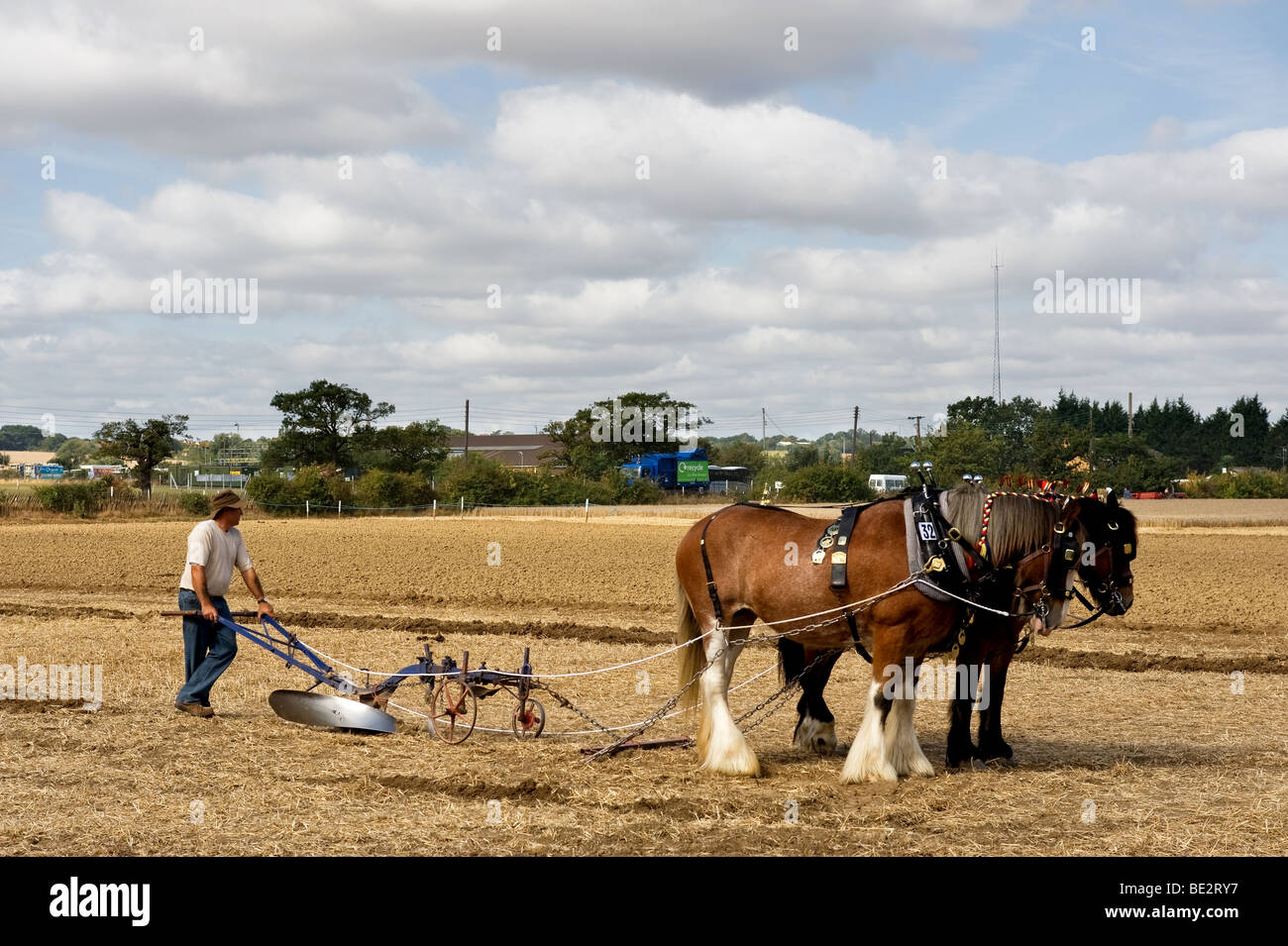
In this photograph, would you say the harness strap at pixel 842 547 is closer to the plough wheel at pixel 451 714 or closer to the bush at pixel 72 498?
the plough wheel at pixel 451 714

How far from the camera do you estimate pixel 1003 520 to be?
7672 millimetres

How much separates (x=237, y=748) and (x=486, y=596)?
12.2 meters

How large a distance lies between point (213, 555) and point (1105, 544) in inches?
271

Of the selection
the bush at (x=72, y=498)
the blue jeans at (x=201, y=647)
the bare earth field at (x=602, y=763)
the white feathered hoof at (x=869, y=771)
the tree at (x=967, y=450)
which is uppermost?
the tree at (x=967, y=450)

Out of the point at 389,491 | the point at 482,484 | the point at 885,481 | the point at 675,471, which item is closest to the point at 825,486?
the point at 885,481

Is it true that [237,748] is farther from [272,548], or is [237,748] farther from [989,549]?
[272,548]

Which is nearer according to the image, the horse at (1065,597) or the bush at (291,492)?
the horse at (1065,597)

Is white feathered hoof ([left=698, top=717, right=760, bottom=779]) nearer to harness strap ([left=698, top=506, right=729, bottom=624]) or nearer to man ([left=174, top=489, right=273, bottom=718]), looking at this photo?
harness strap ([left=698, top=506, right=729, bottom=624])

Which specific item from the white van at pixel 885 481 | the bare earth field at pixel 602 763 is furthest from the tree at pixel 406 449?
the bare earth field at pixel 602 763

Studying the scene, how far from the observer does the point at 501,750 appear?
8.45 metres

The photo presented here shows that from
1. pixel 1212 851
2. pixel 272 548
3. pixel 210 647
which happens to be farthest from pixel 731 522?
pixel 272 548

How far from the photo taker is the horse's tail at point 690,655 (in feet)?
26.9

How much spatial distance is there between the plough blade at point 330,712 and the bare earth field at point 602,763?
5.8 inches

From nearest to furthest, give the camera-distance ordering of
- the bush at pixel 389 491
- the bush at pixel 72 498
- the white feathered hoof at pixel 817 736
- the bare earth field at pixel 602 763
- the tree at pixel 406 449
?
the bare earth field at pixel 602 763, the white feathered hoof at pixel 817 736, the bush at pixel 72 498, the bush at pixel 389 491, the tree at pixel 406 449
